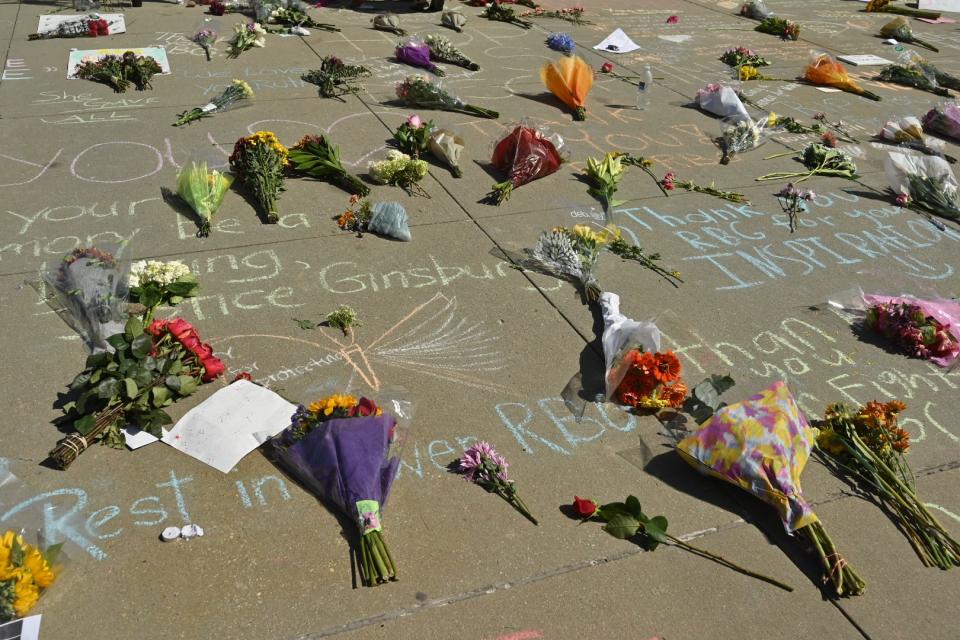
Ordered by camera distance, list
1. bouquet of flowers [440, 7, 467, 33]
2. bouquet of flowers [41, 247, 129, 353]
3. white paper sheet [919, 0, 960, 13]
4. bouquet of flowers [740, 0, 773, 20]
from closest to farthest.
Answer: bouquet of flowers [41, 247, 129, 353] < bouquet of flowers [440, 7, 467, 33] < bouquet of flowers [740, 0, 773, 20] < white paper sheet [919, 0, 960, 13]

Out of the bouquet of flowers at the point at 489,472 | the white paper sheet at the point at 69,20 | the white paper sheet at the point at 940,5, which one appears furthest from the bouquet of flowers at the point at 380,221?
the white paper sheet at the point at 940,5

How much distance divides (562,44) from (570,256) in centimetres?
551

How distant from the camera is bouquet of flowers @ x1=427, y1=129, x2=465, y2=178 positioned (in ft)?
19.9

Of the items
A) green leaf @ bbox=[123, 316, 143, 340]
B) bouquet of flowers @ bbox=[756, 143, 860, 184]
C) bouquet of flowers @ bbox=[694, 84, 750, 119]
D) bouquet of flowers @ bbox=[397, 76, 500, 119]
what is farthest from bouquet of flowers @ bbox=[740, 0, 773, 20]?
green leaf @ bbox=[123, 316, 143, 340]

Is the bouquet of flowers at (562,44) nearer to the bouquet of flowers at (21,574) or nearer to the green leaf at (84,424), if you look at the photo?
the green leaf at (84,424)

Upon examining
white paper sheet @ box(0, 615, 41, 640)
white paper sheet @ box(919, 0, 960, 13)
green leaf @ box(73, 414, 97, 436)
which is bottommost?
white paper sheet @ box(0, 615, 41, 640)

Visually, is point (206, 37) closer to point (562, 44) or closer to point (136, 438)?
point (562, 44)

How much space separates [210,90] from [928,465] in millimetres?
6579

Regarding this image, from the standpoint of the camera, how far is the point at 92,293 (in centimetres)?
391

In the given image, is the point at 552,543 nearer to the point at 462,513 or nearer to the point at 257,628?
the point at 462,513

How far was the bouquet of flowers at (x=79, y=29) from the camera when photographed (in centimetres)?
848

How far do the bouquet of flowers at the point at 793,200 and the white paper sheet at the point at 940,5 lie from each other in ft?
33.0

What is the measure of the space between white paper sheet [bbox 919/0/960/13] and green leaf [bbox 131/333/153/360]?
14.9m

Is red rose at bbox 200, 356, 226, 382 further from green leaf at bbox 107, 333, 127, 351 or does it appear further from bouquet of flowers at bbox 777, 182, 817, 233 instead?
bouquet of flowers at bbox 777, 182, 817, 233
